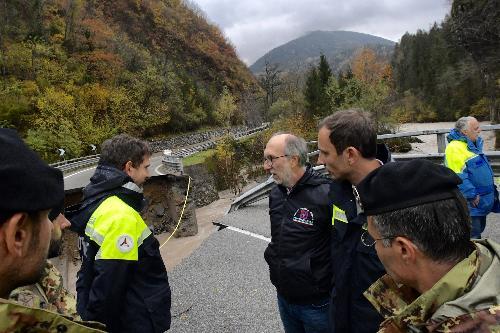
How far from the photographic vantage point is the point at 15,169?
1016 millimetres

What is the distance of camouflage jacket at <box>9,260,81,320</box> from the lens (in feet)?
5.38

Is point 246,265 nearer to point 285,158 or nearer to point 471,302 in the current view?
point 285,158

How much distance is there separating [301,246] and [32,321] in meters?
1.90

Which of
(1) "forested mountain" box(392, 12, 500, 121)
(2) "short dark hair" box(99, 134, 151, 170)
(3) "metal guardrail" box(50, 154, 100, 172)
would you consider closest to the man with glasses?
(2) "short dark hair" box(99, 134, 151, 170)

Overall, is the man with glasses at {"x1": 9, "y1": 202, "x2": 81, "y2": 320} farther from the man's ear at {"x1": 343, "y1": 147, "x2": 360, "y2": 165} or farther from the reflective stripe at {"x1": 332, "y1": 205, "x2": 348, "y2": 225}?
the man's ear at {"x1": 343, "y1": 147, "x2": 360, "y2": 165}

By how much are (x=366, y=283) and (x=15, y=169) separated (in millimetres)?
1750

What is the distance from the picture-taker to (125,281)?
2.45 m

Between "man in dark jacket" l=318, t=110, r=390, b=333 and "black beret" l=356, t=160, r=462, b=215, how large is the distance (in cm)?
77

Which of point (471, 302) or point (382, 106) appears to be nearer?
point (471, 302)

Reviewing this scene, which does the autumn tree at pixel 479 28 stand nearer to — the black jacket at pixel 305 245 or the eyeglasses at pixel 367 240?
the black jacket at pixel 305 245

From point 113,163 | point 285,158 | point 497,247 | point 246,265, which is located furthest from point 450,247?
point 246,265

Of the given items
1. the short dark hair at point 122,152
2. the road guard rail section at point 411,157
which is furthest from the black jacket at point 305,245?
the road guard rail section at point 411,157

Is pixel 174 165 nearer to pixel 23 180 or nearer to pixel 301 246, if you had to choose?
pixel 301 246

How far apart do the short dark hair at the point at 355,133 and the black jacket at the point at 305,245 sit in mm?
526
